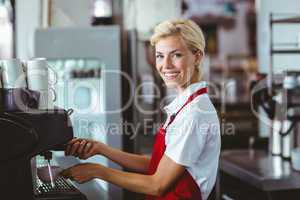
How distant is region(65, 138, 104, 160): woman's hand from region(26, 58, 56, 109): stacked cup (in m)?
Answer: 0.18

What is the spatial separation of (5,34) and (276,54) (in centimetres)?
211

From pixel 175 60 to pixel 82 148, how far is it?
43cm

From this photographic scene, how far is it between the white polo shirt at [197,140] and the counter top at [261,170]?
0.70 meters

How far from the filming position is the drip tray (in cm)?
133

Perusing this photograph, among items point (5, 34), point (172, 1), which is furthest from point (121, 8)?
point (5, 34)

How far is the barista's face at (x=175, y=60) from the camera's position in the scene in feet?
4.72

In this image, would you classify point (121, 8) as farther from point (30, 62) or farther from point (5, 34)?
point (30, 62)

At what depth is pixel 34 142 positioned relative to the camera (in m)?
1.25

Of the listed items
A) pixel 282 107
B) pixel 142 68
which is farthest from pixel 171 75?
pixel 142 68

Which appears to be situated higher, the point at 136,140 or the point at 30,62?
the point at 30,62

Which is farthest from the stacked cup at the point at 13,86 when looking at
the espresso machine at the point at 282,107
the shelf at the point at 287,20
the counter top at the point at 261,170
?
the shelf at the point at 287,20

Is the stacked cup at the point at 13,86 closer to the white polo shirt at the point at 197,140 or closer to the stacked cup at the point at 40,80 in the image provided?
the stacked cup at the point at 40,80

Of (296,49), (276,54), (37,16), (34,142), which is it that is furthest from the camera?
(37,16)

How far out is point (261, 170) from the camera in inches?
87.7
